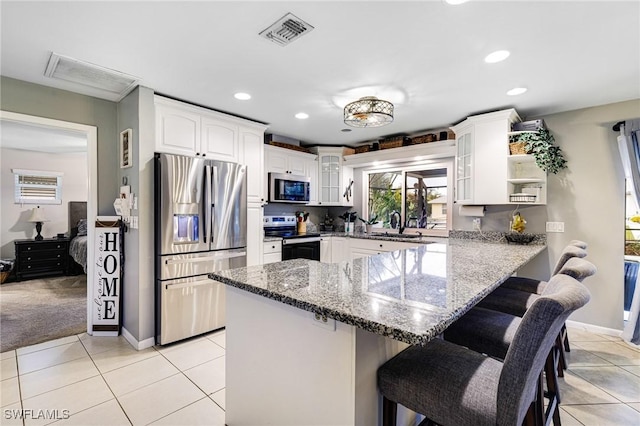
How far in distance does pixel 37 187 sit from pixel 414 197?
7006 mm

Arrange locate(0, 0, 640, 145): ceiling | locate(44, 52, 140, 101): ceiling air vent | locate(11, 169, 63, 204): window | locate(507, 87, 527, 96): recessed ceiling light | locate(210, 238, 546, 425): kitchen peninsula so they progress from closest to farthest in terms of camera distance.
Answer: locate(210, 238, 546, 425): kitchen peninsula
locate(0, 0, 640, 145): ceiling
locate(44, 52, 140, 101): ceiling air vent
locate(507, 87, 527, 96): recessed ceiling light
locate(11, 169, 63, 204): window

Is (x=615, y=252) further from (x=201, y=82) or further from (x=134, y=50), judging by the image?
(x=134, y=50)

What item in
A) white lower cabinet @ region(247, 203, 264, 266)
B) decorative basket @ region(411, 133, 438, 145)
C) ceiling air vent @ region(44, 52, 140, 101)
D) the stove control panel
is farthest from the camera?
the stove control panel

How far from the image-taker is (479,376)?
105 centimetres

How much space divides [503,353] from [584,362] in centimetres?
179

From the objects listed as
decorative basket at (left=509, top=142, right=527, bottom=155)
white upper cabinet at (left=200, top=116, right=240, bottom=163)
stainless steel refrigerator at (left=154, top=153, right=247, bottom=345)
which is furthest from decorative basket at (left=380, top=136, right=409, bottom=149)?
stainless steel refrigerator at (left=154, top=153, right=247, bottom=345)

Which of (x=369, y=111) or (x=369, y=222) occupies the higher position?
(x=369, y=111)

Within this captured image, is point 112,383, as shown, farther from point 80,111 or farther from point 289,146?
point 289,146

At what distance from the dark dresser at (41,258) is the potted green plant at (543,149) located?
296 inches

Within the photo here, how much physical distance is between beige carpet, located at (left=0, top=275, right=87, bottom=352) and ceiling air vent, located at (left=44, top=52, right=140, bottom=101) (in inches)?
97.0

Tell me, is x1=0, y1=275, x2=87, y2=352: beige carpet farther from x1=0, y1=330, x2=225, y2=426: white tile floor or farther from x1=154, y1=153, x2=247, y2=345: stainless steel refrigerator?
x1=154, y1=153, x2=247, y2=345: stainless steel refrigerator

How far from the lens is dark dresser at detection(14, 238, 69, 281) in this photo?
5.18m

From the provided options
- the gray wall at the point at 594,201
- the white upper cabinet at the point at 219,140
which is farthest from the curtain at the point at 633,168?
the white upper cabinet at the point at 219,140

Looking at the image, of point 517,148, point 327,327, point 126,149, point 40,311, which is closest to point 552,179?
point 517,148
